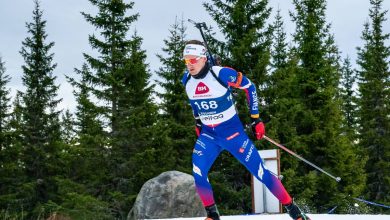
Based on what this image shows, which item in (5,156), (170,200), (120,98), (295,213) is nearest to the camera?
(295,213)

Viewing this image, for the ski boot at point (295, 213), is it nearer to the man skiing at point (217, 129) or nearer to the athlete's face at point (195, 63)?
the man skiing at point (217, 129)

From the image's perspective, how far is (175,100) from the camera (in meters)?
23.5

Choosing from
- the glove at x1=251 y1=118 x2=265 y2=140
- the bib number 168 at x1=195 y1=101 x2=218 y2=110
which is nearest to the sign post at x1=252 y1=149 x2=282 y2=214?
the glove at x1=251 y1=118 x2=265 y2=140

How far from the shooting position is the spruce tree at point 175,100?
2127 centimetres

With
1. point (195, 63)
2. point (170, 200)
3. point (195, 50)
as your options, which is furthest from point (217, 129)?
point (170, 200)

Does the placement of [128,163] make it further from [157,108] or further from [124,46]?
[124,46]

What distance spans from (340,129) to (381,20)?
1112cm

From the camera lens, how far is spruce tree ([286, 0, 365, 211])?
2114 cm

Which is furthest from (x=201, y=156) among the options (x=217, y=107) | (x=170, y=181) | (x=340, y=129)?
(x=340, y=129)

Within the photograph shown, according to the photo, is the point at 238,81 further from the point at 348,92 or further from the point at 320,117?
the point at 348,92

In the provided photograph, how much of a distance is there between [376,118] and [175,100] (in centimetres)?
1238

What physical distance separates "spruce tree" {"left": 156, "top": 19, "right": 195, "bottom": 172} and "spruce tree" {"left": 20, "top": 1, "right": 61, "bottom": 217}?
608 centimetres

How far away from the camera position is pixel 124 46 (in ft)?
68.9

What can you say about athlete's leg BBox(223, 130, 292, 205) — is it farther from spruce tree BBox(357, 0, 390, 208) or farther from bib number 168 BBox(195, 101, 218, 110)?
spruce tree BBox(357, 0, 390, 208)
